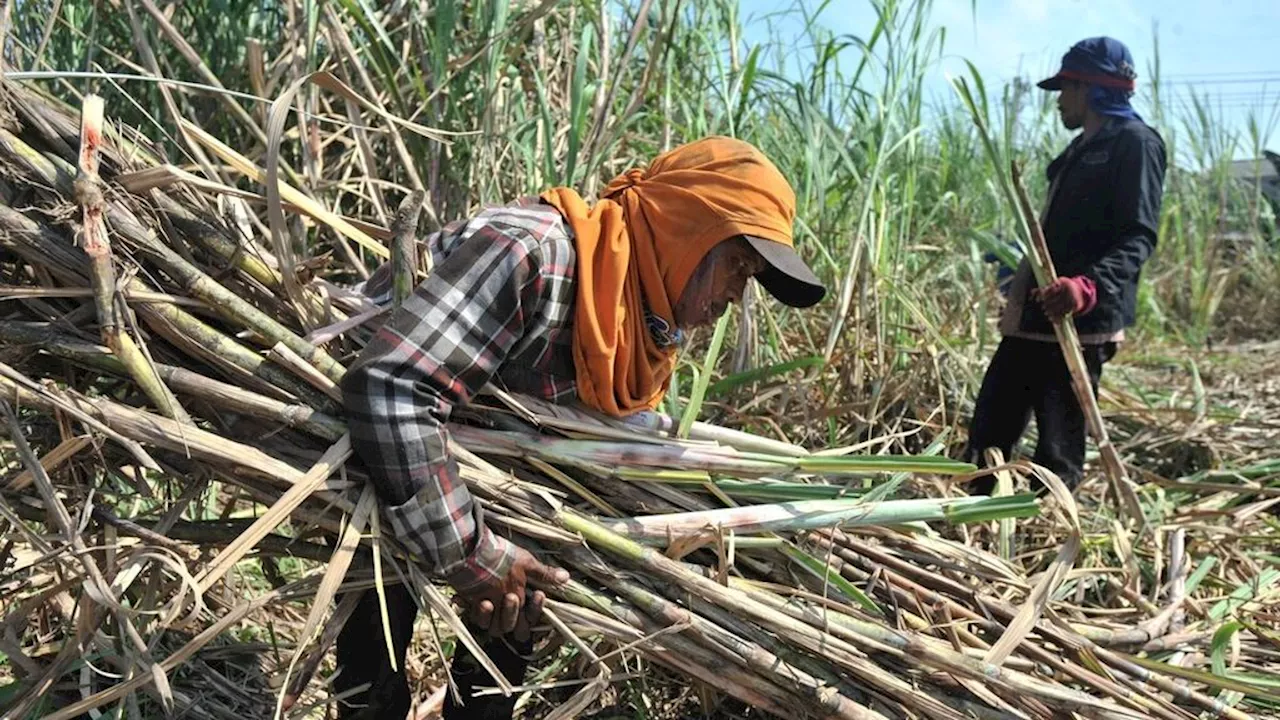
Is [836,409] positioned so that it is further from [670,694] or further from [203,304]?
[203,304]

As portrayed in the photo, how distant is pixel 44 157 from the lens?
1335mm

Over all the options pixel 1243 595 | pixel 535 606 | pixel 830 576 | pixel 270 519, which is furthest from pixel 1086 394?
pixel 270 519

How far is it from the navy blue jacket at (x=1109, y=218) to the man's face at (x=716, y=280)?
1.62 metres

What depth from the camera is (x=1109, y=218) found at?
9.11 feet

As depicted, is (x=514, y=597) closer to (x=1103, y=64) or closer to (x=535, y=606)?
(x=535, y=606)

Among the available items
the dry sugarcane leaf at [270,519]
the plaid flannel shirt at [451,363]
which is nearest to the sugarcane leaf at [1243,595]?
the plaid flannel shirt at [451,363]

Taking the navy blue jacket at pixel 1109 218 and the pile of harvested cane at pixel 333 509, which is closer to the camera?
the pile of harvested cane at pixel 333 509

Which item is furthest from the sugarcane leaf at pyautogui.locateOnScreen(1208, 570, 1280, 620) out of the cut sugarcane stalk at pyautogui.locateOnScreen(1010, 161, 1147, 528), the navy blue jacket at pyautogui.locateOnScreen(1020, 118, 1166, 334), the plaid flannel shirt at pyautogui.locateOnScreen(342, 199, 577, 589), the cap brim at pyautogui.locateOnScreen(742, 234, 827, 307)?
the plaid flannel shirt at pyautogui.locateOnScreen(342, 199, 577, 589)

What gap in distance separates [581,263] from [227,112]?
1.55m

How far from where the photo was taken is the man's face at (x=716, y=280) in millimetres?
1458

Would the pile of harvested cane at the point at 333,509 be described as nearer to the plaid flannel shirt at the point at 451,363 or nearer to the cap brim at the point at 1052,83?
the plaid flannel shirt at the point at 451,363

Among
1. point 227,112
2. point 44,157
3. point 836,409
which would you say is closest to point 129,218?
point 44,157

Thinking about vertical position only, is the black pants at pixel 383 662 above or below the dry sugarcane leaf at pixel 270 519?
below

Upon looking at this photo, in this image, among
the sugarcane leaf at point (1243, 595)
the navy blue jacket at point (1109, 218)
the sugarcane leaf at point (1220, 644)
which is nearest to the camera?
the sugarcane leaf at point (1220, 644)
